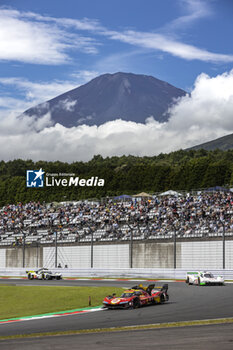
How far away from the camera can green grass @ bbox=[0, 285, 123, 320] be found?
24656 millimetres

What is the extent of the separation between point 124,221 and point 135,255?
8183 mm

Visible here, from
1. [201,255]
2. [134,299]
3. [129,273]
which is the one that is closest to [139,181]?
[129,273]

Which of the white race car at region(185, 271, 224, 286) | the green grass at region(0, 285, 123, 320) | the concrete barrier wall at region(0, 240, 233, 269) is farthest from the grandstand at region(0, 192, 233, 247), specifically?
the green grass at region(0, 285, 123, 320)

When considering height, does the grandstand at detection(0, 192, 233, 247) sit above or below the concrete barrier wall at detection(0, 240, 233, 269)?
above

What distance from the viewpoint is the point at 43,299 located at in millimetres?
27984

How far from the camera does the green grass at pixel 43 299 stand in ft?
80.9

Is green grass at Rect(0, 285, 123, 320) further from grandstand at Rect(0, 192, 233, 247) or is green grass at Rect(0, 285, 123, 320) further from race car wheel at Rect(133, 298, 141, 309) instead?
grandstand at Rect(0, 192, 233, 247)

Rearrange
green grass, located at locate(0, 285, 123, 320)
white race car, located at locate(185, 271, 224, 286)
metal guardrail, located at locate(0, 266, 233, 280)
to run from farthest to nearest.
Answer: metal guardrail, located at locate(0, 266, 233, 280) < white race car, located at locate(185, 271, 224, 286) < green grass, located at locate(0, 285, 123, 320)

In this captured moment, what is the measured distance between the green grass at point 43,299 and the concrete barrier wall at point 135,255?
1138 cm

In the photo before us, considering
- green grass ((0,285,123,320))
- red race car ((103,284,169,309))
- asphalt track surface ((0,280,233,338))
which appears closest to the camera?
Result: asphalt track surface ((0,280,233,338))

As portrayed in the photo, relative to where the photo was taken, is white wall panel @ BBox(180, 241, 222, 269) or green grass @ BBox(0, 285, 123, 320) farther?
white wall panel @ BBox(180, 241, 222, 269)

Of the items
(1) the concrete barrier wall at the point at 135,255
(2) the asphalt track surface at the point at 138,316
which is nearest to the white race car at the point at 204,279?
(1) the concrete barrier wall at the point at 135,255

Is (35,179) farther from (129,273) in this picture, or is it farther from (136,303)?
(136,303)

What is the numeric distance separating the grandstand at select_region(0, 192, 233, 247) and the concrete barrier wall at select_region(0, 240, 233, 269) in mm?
701
